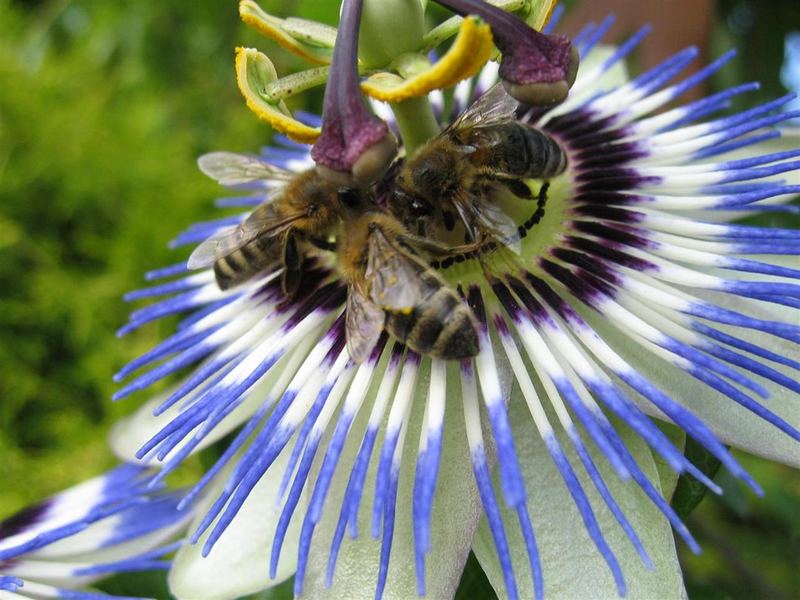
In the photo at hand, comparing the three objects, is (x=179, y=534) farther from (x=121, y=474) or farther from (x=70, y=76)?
(x=70, y=76)

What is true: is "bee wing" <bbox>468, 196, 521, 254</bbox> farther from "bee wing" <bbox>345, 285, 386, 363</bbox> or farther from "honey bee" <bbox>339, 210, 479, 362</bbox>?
"bee wing" <bbox>345, 285, 386, 363</bbox>

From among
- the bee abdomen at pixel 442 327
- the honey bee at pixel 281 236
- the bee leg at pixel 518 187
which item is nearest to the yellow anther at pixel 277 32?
the honey bee at pixel 281 236

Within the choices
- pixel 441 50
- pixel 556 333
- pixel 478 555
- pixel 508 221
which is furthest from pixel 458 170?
pixel 441 50

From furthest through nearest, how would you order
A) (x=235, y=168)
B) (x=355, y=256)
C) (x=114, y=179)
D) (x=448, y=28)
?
1. (x=114, y=179)
2. (x=235, y=168)
3. (x=448, y=28)
4. (x=355, y=256)

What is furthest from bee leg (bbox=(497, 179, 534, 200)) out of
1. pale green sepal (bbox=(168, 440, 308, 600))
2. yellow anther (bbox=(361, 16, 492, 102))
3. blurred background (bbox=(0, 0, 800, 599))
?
blurred background (bbox=(0, 0, 800, 599))

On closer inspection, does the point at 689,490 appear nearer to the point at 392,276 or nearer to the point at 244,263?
the point at 392,276

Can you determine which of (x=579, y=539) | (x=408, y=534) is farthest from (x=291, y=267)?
(x=579, y=539)
